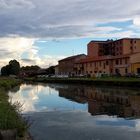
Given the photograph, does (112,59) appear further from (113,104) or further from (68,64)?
(113,104)

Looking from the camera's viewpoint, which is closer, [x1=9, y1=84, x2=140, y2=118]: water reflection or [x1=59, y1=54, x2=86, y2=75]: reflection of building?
[x1=9, y1=84, x2=140, y2=118]: water reflection

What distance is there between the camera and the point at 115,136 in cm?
1438

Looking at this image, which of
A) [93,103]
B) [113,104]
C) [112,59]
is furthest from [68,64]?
[113,104]

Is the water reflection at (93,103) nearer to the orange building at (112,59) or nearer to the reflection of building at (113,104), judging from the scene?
the reflection of building at (113,104)

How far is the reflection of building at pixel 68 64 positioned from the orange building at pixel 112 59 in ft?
11.4

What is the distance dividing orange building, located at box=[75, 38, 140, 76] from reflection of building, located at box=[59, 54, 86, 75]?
348cm

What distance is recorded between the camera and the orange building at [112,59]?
86.6 m

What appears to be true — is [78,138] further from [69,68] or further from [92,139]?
[69,68]

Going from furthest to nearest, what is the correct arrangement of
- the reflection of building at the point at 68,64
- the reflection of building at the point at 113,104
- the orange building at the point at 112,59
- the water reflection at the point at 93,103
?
1. the reflection of building at the point at 68,64
2. the orange building at the point at 112,59
3. the water reflection at the point at 93,103
4. the reflection of building at the point at 113,104

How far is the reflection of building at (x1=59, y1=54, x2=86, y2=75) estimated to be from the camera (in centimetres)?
13245

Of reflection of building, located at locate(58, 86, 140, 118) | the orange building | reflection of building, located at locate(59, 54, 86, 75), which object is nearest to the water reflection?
reflection of building, located at locate(58, 86, 140, 118)

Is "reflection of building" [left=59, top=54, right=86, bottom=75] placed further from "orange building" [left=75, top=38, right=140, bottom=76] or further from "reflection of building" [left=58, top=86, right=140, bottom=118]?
"reflection of building" [left=58, top=86, right=140, bottom=118]

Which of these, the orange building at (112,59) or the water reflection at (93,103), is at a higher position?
the orange building at (112,59)

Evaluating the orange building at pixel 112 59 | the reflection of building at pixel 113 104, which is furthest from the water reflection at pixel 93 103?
the orange building at pixel 112 59
